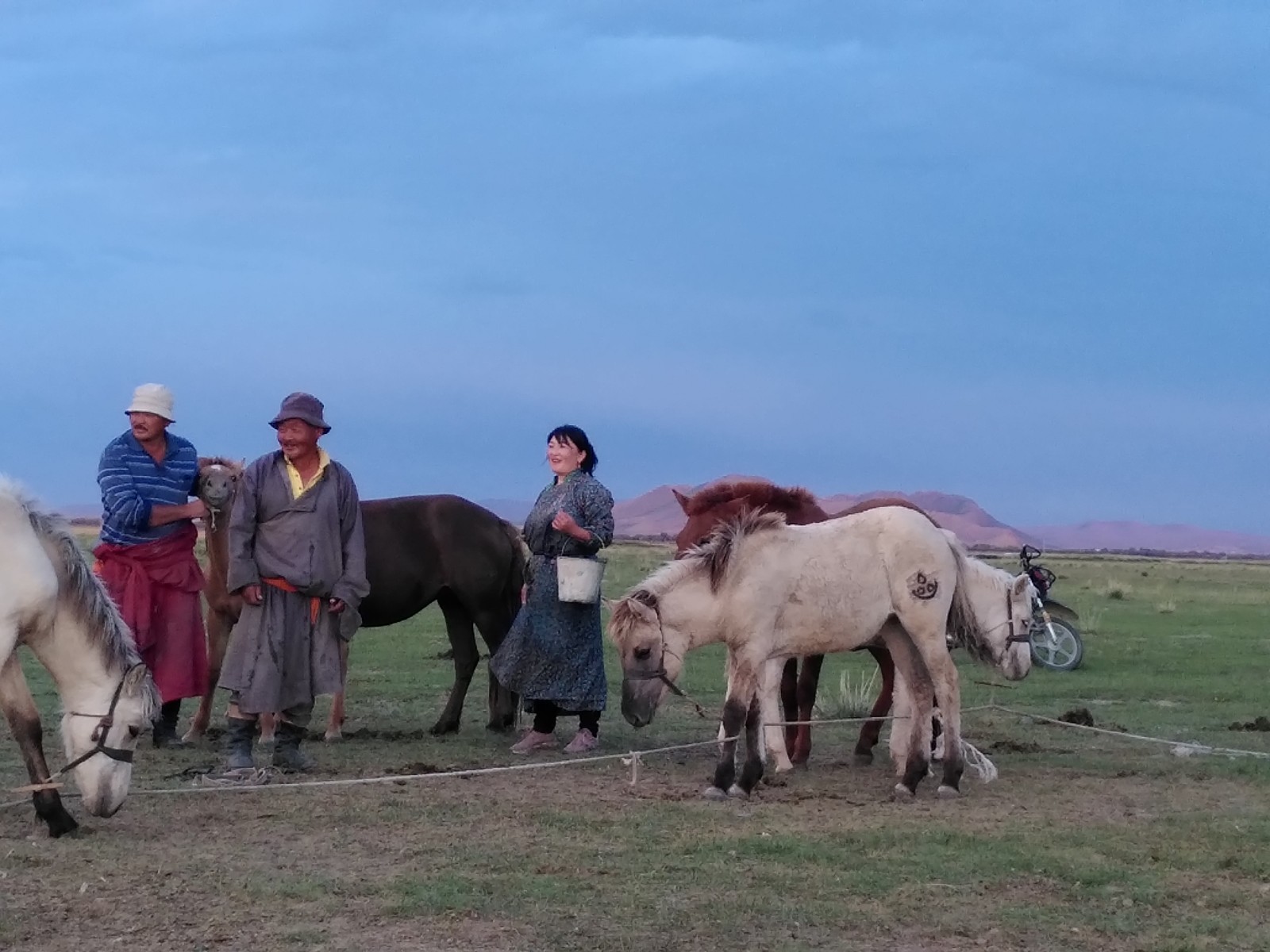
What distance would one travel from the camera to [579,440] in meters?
8.64

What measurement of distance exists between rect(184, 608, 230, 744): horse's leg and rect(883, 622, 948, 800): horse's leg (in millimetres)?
4274

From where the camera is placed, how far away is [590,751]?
346 inches

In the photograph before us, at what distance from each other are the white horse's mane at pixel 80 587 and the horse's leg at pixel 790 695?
3976 mm

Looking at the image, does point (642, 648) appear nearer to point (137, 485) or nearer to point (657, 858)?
point (657, 858)

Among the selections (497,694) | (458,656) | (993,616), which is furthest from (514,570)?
(993,616)

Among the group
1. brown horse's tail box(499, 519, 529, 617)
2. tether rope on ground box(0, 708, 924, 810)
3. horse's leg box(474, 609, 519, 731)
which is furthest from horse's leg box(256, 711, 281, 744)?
tether rope on ground box(0, 708, 924, 810)

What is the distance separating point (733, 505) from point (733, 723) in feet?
5.36

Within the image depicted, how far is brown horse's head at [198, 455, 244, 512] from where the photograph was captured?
8.88 m

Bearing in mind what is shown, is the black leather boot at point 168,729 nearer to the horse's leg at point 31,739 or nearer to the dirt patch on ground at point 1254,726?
the horse's leg at point 31,739

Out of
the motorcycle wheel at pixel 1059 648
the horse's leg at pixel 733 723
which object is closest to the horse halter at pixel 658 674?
the horse's leg at pixel 733 723

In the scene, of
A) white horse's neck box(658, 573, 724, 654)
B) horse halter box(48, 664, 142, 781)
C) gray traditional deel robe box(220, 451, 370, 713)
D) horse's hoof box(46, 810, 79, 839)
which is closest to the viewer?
horse's hoof box(46, 810, 79, 839)

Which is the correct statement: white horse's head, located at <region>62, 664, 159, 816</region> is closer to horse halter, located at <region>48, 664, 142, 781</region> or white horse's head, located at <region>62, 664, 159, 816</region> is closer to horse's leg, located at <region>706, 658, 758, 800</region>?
horse halter, located at <region>48, 664, 142, 781</region>

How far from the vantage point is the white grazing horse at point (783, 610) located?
7.27 m

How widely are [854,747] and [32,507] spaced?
525 centimetres
